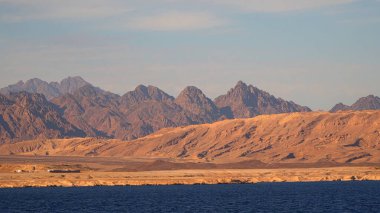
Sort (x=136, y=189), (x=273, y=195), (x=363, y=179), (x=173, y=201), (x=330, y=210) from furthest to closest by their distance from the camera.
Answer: (x=363, y=179), (x=136, y=189), (x=273, y=195), (x=173, y=201), (x=330, y=210)

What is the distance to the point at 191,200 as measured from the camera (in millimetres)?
125312

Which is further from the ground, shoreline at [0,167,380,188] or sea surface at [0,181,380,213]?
sea surface at [0,181,380,213]

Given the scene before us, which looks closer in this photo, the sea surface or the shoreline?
the sea surface

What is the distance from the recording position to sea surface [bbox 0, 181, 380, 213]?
107 meters

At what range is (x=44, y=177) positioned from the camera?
18500cm

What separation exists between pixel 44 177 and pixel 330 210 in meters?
98.9

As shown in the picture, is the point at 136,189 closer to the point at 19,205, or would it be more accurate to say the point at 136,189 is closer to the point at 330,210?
the point at 19,205

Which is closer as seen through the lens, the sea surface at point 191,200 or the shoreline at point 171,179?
the sea surface at point 191,200

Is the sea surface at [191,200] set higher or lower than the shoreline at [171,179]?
higher

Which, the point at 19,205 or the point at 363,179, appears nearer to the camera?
the point at 19,205

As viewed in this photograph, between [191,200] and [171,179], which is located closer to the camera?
[191,200]

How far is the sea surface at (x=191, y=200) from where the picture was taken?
351ft

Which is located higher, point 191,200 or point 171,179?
point 191,200

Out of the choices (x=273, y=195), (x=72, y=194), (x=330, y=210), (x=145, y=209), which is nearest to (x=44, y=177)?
(x=72, y=194)
